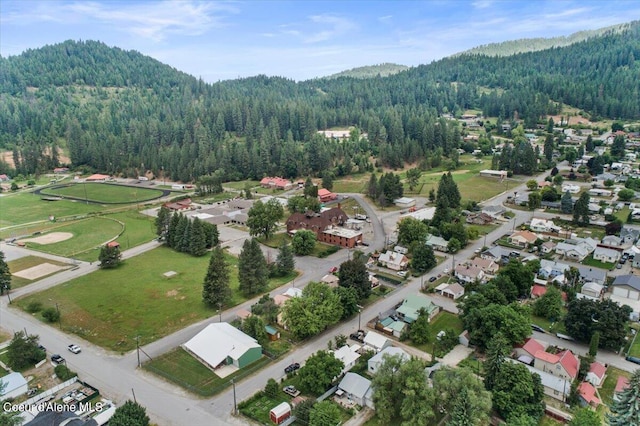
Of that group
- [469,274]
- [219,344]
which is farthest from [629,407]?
[219,344]

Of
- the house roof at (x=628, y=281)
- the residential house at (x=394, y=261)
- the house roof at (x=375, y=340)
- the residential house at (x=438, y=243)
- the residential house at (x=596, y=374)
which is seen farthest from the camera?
the residential house at (x=438, y=243)

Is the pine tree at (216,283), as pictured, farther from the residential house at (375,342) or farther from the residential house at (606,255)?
the residential house at (606,255)

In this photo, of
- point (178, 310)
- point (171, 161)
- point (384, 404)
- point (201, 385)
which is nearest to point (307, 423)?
point (384, 404)

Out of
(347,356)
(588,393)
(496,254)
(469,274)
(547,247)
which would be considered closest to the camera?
(588,393)

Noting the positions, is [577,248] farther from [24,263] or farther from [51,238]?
[51,238]

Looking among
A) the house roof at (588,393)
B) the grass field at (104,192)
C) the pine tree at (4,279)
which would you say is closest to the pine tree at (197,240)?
the pine tree at (4,279)

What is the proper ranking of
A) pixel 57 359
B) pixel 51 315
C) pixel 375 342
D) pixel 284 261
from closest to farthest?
pixel 57 359 < pixel 375 342 < pixel 51 315 < pixel 284 261
